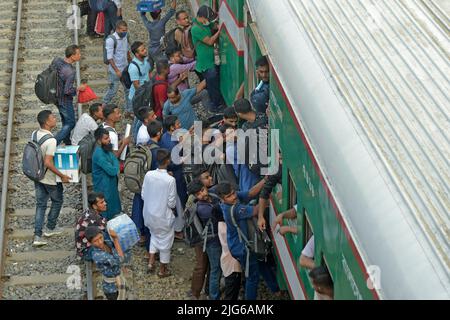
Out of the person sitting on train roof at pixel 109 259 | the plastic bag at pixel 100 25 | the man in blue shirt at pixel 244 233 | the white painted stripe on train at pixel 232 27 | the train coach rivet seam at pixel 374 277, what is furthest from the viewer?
the plastic bag at pixel 100 25

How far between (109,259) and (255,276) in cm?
126

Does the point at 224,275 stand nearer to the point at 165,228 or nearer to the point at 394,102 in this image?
the point at 165,228

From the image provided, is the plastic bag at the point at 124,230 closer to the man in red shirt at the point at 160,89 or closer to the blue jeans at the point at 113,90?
the man in red shirt at the point at 160,89

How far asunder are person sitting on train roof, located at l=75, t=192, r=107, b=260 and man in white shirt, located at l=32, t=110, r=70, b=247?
1038 millimetres

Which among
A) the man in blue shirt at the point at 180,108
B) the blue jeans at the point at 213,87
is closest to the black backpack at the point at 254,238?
the man in blue shirt at the point at 180,108

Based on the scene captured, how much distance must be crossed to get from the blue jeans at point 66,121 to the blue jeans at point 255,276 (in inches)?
167

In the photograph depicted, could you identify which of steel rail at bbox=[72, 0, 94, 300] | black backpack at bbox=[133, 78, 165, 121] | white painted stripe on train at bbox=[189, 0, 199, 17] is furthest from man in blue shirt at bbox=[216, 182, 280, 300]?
white painted stripe on train at bbox=[189, 0, 199, 17]

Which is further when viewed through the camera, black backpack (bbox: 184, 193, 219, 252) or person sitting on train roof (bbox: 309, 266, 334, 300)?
black backpack (bbox: 184, 193, 219, 252)

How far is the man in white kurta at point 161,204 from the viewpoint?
10.0 meters

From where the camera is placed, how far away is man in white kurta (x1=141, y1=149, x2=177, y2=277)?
32.9 ft

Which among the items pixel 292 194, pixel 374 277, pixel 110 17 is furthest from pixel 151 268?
pixel 110 17

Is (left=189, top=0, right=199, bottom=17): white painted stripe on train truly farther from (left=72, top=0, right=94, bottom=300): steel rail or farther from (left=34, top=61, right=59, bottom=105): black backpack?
(left=34, top=61, right=59, bottom=105): black backpack

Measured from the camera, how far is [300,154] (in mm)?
7652

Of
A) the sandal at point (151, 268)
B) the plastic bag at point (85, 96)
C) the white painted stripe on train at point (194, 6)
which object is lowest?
the sandal at point (151, 268)
